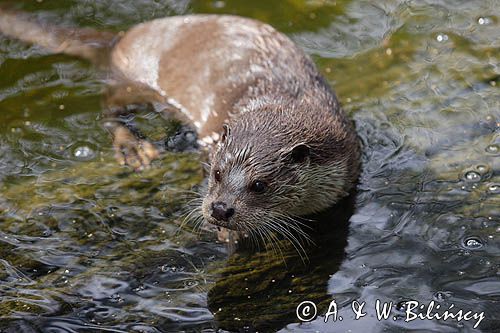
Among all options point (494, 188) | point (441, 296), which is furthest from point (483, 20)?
point (441, 296)

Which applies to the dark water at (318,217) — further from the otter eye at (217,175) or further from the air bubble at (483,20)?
the otter eye at (217,175)

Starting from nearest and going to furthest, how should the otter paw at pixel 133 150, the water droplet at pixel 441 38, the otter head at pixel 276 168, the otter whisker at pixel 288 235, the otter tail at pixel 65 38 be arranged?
the otter head at pixel 276 168 < the otter whisker at pixel 288 235 < the otter paw at pixel 133 150 < the otter tail at pixel 65 38 < the water droplet at pixel 441 38

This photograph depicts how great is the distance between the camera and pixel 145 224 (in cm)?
390

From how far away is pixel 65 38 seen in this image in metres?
5.20

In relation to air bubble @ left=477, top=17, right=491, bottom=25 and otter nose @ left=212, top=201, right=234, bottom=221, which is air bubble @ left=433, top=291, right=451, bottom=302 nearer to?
otter nose @ left=212, top=201, right=234, bottom=221

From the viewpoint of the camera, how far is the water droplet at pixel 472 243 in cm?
363

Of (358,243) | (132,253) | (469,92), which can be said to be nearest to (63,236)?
(132,253)

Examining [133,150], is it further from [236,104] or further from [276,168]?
[276,168]

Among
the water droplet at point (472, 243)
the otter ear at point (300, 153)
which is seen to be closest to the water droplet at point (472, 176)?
the water droplet at point (472, 243)

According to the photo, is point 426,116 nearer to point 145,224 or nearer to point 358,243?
point 358,243

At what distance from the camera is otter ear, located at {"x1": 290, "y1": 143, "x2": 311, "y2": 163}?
376 cm

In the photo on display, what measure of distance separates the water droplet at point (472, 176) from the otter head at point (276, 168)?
1.90 ft

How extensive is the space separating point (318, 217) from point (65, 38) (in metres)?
2.18

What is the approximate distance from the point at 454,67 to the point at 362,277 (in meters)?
2.05
